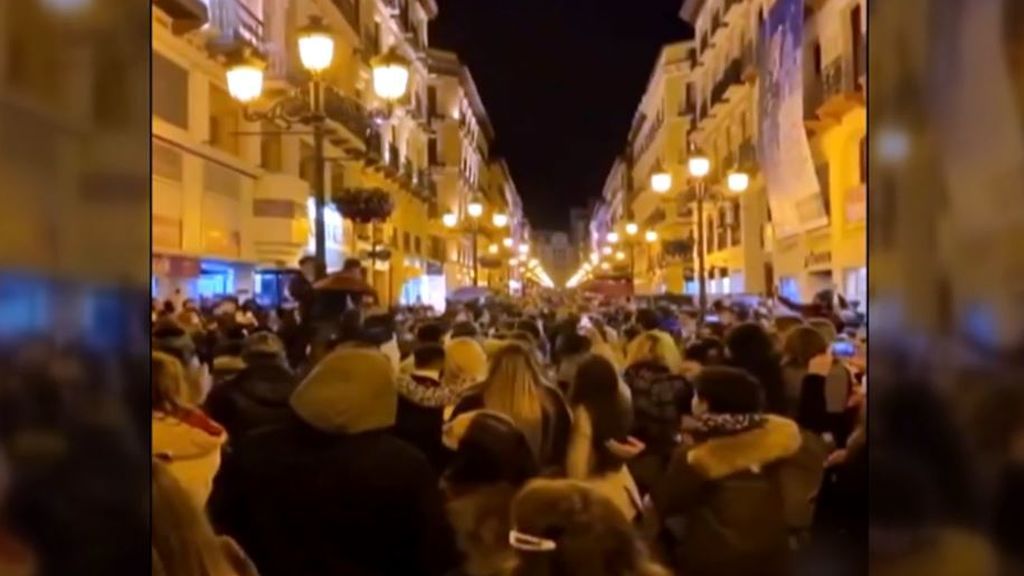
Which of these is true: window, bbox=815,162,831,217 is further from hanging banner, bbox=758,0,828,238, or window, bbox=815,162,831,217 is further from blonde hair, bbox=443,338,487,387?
blonde hair, bbox=443,338,487,387

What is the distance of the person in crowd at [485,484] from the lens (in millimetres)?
2662

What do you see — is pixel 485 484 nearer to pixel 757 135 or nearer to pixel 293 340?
pixel 293 340

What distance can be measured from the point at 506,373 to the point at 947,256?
1813mm

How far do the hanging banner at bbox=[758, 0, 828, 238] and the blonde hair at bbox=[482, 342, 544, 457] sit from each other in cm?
295

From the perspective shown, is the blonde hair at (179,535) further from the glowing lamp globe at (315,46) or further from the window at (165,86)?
the glowing lamp globe at (315,46)

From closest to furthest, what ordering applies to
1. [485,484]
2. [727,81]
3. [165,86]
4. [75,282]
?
[75,282] < [485,484] < [165,86] < [727,81]

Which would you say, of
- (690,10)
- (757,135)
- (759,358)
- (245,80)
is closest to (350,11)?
(757,135)

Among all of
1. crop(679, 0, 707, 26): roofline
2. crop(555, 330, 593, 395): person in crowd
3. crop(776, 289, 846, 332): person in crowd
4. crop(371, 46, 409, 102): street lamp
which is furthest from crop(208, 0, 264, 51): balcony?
crop(679, 0, 707, 26): roofline

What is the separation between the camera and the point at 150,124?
178 centimetres

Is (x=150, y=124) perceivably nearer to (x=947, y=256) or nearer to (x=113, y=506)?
(x=113, y=506)

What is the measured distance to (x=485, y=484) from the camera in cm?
285

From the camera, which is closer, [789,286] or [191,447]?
[191,447]

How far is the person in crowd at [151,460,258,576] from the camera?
1942 millimetres

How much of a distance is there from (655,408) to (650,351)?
0.54 metres
